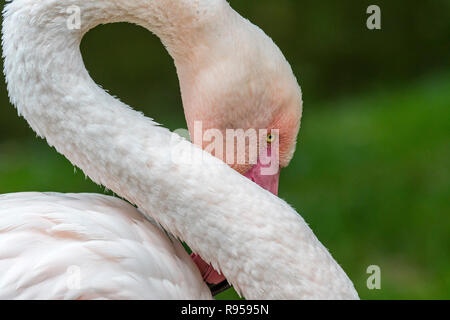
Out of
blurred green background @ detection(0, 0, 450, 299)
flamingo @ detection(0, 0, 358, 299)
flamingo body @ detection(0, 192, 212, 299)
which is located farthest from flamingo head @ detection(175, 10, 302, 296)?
blurred green background @ detection(0, 0, 450, 299)

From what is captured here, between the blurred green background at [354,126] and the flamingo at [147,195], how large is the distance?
5.87ft

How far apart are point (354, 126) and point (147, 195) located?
13.7 feet

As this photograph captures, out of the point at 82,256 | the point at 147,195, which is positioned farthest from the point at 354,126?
the point at 82,256

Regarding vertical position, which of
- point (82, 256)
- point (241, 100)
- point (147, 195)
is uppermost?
point (241, 100)

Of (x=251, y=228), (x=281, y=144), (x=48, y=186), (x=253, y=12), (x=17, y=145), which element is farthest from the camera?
(x=253, y=12)

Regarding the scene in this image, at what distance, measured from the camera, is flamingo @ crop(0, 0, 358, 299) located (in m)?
2.05

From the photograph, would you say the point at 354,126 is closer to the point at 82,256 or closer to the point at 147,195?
the point at 147,195

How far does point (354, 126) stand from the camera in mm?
6121

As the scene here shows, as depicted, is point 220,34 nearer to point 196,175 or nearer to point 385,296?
point 196,175

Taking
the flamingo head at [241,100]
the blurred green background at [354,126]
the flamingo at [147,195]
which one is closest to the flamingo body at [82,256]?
the flamingo at [147,195]

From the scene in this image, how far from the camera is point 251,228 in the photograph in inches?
83.8

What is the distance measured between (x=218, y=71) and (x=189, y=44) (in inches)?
5.0

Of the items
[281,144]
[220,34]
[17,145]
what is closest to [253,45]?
[220,34]

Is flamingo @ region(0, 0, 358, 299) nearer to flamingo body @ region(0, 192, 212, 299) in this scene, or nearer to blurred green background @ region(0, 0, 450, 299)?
flamingo body @ region(0, 192, 212, 299)
